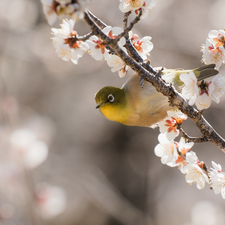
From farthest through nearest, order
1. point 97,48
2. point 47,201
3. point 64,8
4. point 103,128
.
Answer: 1. point 103,128
2. point 47,201
3. point 97,48
4. point 64,8

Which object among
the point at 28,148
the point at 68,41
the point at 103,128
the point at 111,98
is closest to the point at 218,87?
the point at 68,41

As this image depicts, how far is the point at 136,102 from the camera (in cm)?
173

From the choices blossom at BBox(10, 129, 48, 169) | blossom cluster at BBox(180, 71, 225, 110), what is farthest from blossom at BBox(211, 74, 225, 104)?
blossom at BBox(10, 129, 48, 169)

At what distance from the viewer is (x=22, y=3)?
4.96m

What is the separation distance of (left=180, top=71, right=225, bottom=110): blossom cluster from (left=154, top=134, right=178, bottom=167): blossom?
0.42m

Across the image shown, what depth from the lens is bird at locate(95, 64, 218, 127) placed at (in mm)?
1667

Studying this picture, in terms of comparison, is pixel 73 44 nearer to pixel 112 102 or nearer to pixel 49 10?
pixel 49 10

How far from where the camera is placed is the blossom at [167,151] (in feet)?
4.58

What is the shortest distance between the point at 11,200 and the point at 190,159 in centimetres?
202

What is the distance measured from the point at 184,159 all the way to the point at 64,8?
1075 mm

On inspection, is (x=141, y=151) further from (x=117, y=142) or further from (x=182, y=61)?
(x=182, y=61)

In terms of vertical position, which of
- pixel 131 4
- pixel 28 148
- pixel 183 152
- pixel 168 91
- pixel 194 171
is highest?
pixel 28 148

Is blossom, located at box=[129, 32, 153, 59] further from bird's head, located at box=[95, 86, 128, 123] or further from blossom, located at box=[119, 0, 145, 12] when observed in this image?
bird's head, located at box=[95, 86, 128, 123]

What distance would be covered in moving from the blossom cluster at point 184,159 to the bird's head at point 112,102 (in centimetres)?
41
